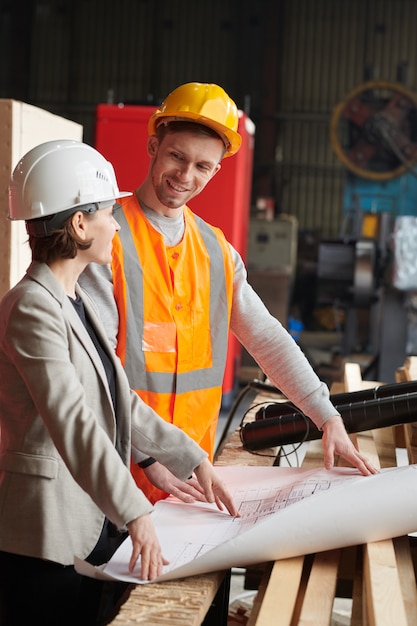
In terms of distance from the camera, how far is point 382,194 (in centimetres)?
1523

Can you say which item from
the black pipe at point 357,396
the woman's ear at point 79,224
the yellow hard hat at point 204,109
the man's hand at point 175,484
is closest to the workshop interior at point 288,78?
the black pipe at point 357,396

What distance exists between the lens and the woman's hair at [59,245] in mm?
1748

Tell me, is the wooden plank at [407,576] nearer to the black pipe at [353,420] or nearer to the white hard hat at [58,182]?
the black pipe at [353,420]

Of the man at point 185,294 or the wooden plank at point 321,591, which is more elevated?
the man at point 185,294

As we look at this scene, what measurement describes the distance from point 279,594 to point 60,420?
544 mm

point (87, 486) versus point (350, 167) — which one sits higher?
point (87, 486)

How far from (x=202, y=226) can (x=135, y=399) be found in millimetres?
819

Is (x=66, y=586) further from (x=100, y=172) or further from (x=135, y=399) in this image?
(x=100, y=172)

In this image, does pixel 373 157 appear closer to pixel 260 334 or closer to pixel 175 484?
pixel 260 334

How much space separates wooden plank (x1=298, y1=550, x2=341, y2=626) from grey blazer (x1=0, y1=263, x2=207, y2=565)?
361 millimetres

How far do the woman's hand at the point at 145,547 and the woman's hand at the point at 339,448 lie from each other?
27.5 inches

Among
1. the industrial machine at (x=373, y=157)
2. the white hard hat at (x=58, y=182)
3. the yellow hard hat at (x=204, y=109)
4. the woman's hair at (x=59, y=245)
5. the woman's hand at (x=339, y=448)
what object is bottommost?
the industrial machine at (x=373, y=157)

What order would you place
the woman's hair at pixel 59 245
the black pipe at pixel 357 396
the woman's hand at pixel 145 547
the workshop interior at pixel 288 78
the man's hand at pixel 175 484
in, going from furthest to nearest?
the workshop interior at pixel 288 78 → the black pipe at pixel 357 396 → the man's hand at pixel 175 484 → the woman's hair at pixel 59 245 → the woman's hand at pixel 145 547

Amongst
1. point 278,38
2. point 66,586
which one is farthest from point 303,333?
point 66,586
